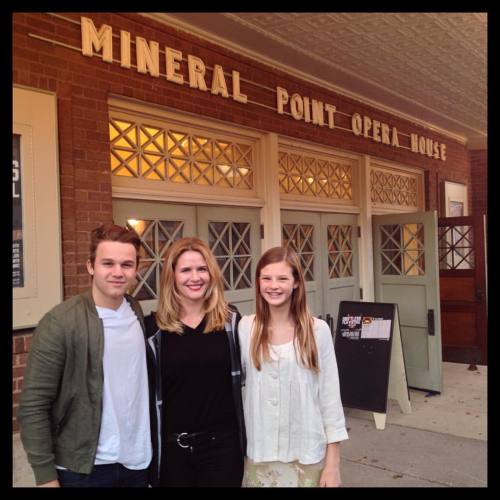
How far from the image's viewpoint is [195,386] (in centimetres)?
228

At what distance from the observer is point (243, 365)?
95.3 inches

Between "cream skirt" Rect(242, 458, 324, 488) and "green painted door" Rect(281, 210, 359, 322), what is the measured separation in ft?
14.1

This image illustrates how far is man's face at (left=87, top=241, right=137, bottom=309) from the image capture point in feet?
7.15

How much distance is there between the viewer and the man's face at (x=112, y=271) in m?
2.18

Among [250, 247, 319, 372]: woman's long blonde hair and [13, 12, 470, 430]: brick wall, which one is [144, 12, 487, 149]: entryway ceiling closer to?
[13, 12, 470, 430]: brick wall

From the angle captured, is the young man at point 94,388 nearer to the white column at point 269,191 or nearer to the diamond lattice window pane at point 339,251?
the white column at point 269,191

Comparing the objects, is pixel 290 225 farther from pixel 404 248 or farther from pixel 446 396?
pixel 446 396

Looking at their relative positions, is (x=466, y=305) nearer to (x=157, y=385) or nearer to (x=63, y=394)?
(x=157, y=385)

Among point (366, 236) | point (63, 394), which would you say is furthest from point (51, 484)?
point (366, 236)

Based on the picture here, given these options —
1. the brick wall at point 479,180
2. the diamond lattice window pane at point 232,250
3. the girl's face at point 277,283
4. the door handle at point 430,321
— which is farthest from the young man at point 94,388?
the brick wall at point 479,180

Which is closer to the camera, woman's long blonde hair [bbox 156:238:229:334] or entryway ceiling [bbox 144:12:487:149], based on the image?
woman's long blonde hair [bbox 156:238:229:334]

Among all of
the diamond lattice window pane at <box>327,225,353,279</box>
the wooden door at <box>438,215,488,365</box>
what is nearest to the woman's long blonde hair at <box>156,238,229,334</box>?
the diamond lattice window pane at <box>327,225,353,279</box>

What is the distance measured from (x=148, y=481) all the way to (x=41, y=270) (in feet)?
7.06

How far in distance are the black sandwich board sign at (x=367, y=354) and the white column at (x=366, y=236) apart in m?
1.92
